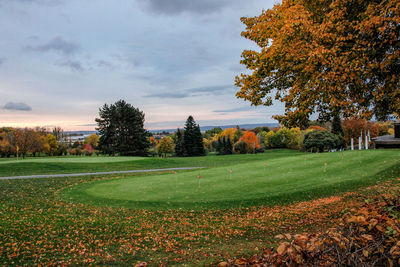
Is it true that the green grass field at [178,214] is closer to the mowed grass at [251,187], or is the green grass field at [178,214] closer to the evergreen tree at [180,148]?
the mowed grass at [251,187]

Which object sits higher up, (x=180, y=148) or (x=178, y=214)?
(x=180, y=148)

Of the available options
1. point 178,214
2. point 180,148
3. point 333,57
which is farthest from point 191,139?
point 333,57

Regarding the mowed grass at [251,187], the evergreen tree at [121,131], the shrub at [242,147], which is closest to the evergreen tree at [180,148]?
the evergreen tree at [121,131]

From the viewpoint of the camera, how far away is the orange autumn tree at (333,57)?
6.72 m

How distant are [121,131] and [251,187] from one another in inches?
2147

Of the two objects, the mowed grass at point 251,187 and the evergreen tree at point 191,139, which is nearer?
the mowed grass at point 251,187

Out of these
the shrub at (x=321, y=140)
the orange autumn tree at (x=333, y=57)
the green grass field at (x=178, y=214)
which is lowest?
the green grass field at (x=178, y=214)

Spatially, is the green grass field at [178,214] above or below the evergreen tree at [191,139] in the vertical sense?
below

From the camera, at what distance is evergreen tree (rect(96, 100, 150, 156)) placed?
62.2 meters

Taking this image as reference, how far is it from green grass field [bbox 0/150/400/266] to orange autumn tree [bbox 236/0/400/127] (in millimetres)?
3208

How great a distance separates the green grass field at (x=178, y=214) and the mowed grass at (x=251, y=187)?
0.05 m

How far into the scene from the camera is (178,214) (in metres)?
9.35

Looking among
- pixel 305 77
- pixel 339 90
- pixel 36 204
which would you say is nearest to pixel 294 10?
pixel 305 77

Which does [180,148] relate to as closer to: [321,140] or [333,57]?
[321,140]
